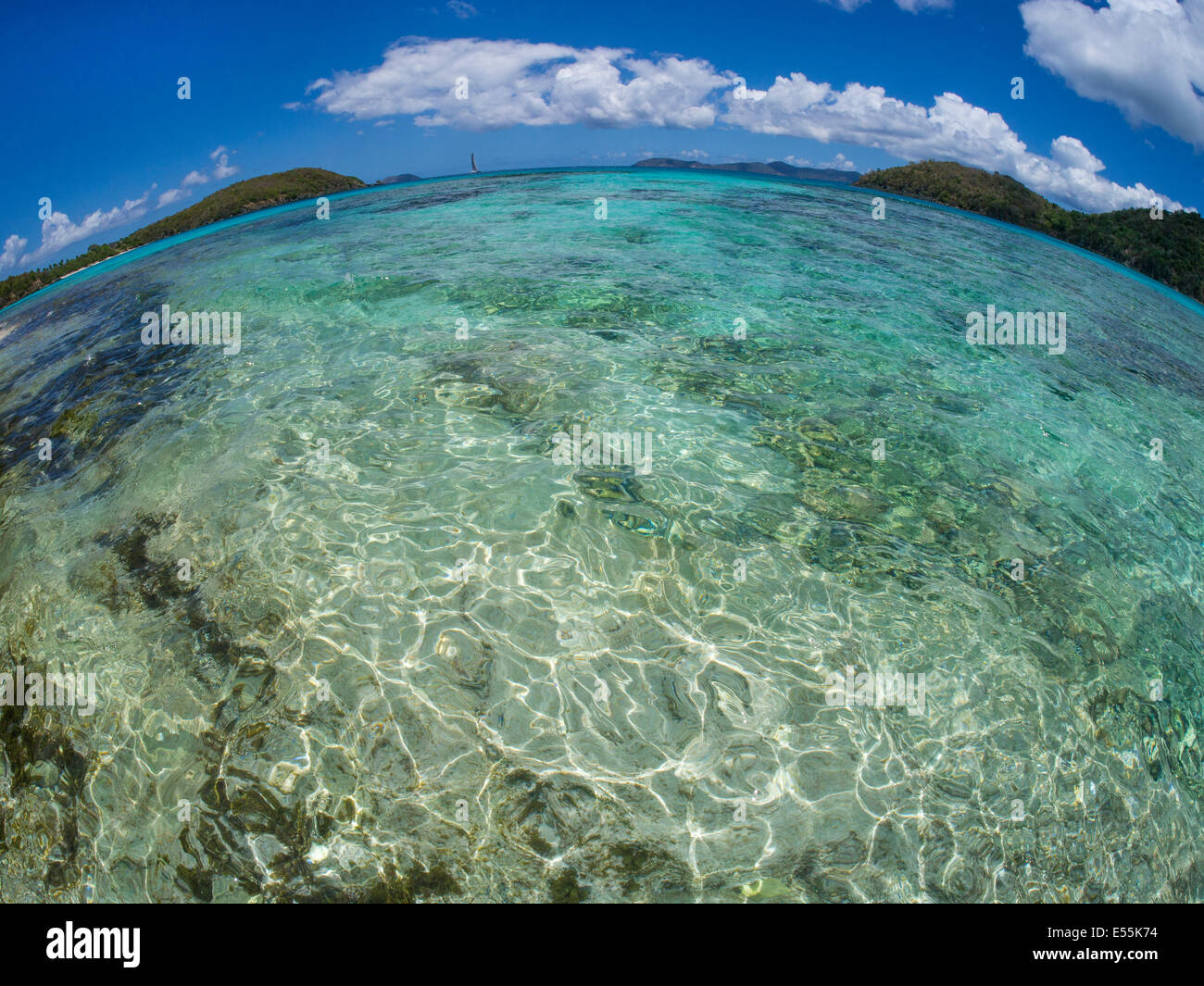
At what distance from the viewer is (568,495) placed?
20.0ft

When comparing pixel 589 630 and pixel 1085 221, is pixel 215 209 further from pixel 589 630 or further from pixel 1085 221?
pixel 1085 221

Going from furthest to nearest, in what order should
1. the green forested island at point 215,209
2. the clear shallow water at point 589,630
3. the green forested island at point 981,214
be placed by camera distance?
the green forested island at point 981,214
the green forested island at point 215,209
the clear shallow water at point 589,630

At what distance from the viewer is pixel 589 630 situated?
479 centimetres

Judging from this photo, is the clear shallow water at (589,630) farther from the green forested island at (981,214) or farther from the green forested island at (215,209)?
the green forested island at (981,214)

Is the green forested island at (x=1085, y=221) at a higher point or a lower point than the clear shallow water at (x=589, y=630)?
higher

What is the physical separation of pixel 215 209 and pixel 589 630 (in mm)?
51815

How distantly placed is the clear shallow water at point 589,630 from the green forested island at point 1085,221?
36.1 m

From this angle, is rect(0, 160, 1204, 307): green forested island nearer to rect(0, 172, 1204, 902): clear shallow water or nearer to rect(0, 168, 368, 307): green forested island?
rect(0, 168, 368, 307): green forested island

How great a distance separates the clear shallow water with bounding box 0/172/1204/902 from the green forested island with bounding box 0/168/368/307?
23.1 meters

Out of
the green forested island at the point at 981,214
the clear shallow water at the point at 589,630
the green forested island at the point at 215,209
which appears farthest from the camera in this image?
the green forested island at the point at 981,214

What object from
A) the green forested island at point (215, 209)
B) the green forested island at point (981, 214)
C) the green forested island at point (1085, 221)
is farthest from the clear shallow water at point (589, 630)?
the green forested island at point (1085, 221)

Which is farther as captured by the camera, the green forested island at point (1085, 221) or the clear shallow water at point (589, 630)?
the green forested island at point (1085, 221)

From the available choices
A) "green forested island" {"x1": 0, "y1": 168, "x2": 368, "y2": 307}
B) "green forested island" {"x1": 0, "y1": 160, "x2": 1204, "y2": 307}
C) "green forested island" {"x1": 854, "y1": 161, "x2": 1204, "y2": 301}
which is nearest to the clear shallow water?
"green forested island" {"x1": 0, "y1": 168, "x2": 368, "y2": 307}

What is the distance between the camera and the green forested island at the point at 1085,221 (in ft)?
109
